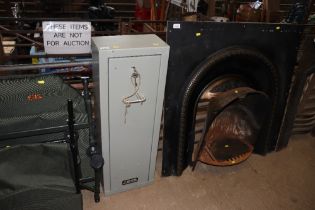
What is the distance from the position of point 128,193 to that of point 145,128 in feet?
2.00

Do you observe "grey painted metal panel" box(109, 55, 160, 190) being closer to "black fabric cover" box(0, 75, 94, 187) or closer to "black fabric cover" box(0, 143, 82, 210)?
"black fabric cover" box(0, 75, 94, 187)

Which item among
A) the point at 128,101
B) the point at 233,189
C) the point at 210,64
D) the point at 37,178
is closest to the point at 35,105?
the point at 37,178

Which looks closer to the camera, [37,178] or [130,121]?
[37,178]

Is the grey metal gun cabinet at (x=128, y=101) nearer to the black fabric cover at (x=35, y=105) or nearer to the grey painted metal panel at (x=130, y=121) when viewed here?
the grey painted metal panel at (x=130, y=121)

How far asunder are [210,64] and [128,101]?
658mm

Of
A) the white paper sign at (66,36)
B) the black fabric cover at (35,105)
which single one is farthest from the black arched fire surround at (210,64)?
the black fabric cover at (35,105)

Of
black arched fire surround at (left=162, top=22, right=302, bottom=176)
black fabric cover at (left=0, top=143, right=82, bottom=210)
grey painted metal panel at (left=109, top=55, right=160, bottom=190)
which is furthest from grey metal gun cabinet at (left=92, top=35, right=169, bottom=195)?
black fabric cover at (left=0, top=143, right=82, bottom=210)

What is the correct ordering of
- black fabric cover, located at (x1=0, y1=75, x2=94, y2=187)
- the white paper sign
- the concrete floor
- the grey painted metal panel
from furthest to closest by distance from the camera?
the concrete floor
the white paper sign
the grey painted metal panel
black fabric cover, located at (x1=0, y1=75, x2=94, y2=187)

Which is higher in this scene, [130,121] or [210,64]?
[210,64]

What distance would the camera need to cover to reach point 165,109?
2.10 m

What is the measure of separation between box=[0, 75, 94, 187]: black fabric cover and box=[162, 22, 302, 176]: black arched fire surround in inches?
27.7

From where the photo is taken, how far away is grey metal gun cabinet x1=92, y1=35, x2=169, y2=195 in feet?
5.42

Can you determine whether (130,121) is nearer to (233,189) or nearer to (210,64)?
(210,64)

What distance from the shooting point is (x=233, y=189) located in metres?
2.35
